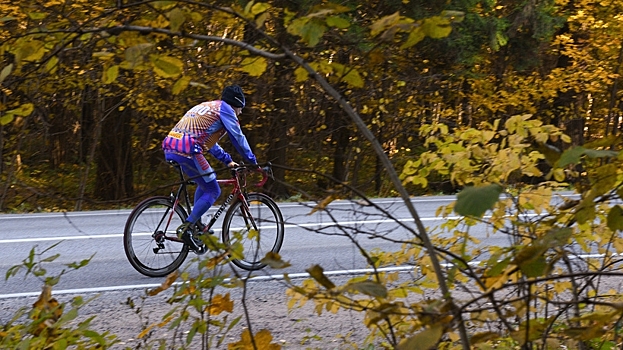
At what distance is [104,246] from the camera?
961 centimetres

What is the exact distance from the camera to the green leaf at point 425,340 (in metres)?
2.00

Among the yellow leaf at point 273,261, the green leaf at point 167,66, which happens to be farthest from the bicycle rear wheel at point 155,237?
the yellow leaf at point 273,261

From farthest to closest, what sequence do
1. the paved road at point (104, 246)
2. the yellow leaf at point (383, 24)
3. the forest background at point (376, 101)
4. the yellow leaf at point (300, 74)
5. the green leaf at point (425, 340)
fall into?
the forest background at point (376, 101), the paved road at point (104, 246), the yellow leaf at point (300, 74), the yellow leaf at point (383, 24), the green leaf at point (425, 340)

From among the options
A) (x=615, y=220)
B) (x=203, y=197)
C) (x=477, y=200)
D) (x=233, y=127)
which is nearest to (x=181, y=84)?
(x=477, y=200)

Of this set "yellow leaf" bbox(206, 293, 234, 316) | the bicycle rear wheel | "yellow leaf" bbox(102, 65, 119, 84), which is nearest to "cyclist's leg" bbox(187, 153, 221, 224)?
the bicycle rear wheel

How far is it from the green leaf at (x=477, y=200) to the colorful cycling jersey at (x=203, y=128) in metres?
5.36

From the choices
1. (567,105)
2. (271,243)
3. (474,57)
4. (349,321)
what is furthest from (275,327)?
(567,105)

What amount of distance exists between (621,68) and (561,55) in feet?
5.16

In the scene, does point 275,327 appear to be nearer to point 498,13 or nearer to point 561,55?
point 498,13

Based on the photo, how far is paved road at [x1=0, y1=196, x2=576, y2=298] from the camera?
7.56 m

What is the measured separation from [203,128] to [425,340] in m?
5.52

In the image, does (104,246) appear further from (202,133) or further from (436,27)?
(436,27)

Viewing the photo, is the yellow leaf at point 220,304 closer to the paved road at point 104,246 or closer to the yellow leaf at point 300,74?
the yellow leaf at point 300,74

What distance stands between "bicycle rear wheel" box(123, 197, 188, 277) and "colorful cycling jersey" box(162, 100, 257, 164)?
62cm
